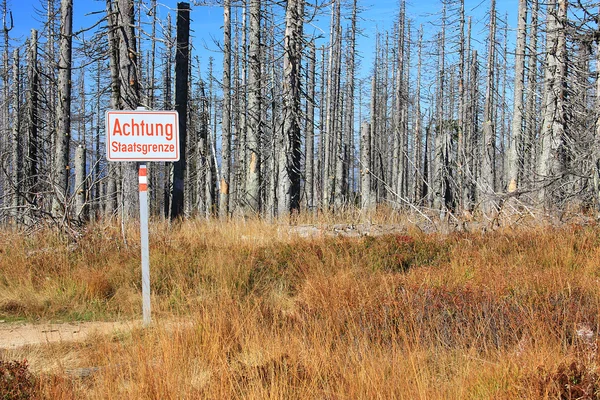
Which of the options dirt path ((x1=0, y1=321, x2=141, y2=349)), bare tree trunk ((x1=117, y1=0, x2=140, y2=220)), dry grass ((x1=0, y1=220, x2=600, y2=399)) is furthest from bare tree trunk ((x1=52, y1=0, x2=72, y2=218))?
dirt path ((x1=0, y1=321, x2=141, y2=349))

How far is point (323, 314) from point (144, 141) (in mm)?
2761

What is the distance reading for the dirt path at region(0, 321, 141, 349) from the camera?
17.3 feet

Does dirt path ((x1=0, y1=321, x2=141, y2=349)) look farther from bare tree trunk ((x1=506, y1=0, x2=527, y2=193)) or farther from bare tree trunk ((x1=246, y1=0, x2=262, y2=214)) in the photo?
bare tree trunk ((x1=506, y1=0, x2=527, y2=193))

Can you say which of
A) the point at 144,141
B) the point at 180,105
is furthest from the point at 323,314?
the point at 180,105

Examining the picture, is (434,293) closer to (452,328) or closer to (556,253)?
(452,328)

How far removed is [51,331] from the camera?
5.57 m

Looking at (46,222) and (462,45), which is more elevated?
(462,45)

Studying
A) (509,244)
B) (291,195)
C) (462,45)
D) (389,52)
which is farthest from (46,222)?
(389,52)

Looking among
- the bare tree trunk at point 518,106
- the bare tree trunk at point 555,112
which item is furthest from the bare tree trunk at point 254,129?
the bare tree trunk at point 518,106

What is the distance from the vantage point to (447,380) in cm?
366

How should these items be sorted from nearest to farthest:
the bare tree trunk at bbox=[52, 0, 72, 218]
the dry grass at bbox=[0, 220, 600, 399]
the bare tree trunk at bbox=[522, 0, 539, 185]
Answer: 1. the dry grass at bbox=[0, 220, 600, 399]
2. the bare tree trunk at bbox=[52, 0, 72, 218]
3. the bare tree trunk at bbox=[522, 0, 539, 185]

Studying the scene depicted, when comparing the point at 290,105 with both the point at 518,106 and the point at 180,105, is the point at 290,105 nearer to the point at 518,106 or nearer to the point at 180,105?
the point at 180,105

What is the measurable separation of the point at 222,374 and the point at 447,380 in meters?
1.62

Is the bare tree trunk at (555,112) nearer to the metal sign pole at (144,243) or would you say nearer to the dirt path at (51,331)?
the metal sign pole at (144,243)
